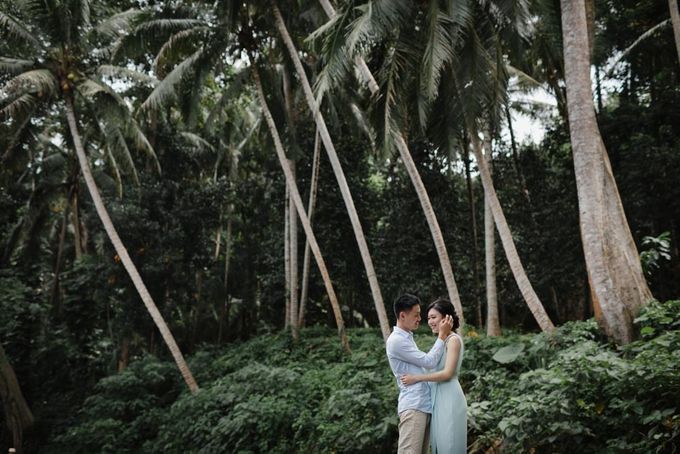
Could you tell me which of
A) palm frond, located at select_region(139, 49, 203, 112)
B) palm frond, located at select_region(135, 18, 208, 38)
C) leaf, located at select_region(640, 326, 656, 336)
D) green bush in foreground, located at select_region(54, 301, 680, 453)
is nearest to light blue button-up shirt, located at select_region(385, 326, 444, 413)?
green bush in foreground, located at select_region(54, 301, 680, 453)

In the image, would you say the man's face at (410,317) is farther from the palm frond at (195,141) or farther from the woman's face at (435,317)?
the palm frond at (195,141)

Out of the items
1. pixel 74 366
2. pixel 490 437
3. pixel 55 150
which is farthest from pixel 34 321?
pixel 490 437

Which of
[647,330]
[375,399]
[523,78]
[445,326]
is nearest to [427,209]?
[375,399]

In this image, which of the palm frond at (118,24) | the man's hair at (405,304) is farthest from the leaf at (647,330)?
the palm frond at (118,24)

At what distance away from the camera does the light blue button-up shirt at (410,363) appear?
171 inches

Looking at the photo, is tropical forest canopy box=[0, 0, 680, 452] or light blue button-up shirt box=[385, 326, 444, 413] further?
tropical forest canopy box=[0, 0, 680, 452]

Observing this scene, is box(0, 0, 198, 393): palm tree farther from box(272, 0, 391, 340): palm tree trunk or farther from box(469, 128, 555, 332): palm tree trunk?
box(469, 128, 555, 332): palm tree trunk

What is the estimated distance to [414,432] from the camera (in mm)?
4398

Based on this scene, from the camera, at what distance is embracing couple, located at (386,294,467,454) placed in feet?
13.9

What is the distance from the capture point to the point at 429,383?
14.8 feet

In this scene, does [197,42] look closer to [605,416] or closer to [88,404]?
[88,404]

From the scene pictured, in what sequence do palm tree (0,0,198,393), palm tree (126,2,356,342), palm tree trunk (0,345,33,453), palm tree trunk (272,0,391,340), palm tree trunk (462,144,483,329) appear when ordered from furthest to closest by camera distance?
palm tree trunk (462,144,483,329) → palm tree trunk (0,345,33,453) → palm tree (126,2,356,342) → palm tree (0,0,198,393) → palm tree trunk (272,0,391,340)

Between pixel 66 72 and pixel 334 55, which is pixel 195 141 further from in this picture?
pixel 334 55

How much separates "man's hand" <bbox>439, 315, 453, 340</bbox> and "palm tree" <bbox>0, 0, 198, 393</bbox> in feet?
33.7
